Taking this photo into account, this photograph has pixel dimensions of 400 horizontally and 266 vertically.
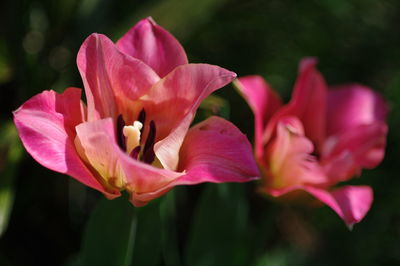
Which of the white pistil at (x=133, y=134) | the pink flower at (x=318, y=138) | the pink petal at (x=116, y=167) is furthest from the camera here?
the pink flower at (x=318, y=138)

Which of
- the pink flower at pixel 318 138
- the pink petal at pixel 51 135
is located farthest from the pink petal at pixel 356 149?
the pink petal at pixel 51 135

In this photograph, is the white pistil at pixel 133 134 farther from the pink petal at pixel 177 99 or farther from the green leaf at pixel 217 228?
the green leaf at pixel 217 228

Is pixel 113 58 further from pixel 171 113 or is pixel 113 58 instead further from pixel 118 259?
pixel 118 259

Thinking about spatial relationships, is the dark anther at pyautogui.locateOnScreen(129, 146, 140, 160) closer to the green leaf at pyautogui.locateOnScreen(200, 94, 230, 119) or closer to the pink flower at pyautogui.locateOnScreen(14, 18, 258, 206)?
the pink flower at pyautogui.locateOnScreen(14, 18, 258, 206)

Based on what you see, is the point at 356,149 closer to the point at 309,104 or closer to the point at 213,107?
the point at 309,104

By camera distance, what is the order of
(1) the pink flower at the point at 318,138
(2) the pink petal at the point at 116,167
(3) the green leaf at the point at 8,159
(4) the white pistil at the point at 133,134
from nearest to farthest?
1. (2) the pink petal at the point at 116,167
2. (4) the white pistil at the point at 133,134
3. (1) the pink flower at the point at 318,138
4. (3) the green leaf at the point at 8,159

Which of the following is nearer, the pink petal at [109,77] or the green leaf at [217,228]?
the pink petal at [109,77]

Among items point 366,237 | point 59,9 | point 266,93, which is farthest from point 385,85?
point 59,9
